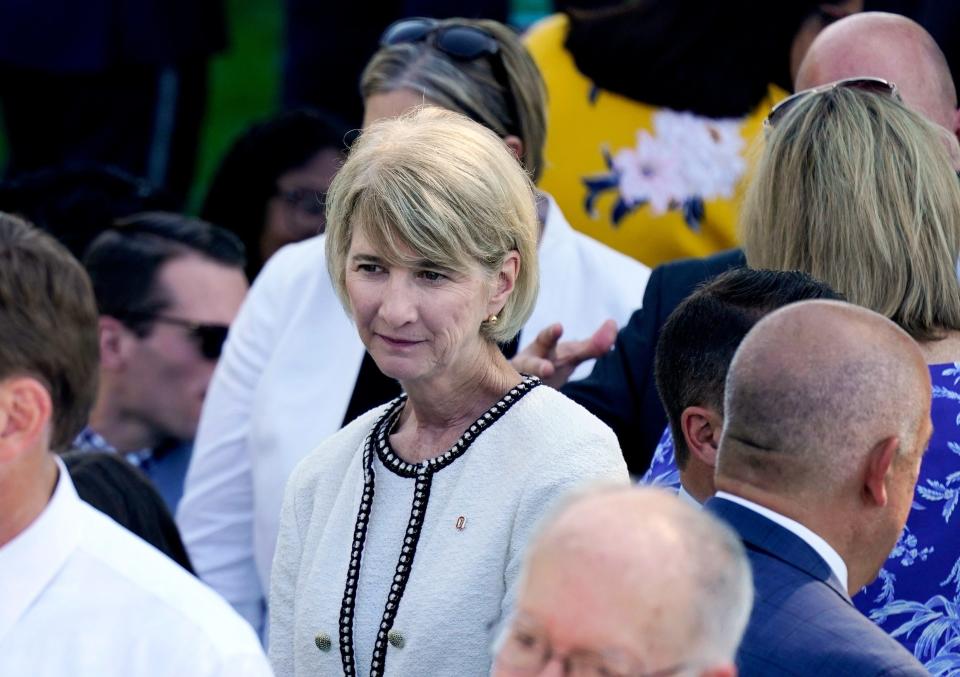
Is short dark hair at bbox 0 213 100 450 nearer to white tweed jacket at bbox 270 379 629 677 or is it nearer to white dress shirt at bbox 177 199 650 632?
white tweed jacket at bbox 270 379 629 677

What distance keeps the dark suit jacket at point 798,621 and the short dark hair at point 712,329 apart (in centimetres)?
37

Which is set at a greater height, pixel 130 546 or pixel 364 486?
pixel 130 546

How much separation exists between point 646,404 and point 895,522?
3.18ft

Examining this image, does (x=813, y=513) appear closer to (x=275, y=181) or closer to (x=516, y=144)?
(x=516, y=144)

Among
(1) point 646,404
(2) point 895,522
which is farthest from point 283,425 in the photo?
(2) point 895,522

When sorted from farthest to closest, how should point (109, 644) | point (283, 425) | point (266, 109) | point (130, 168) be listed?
point (266, 109), point (130, 168), point (283, 425), point (109, 644)

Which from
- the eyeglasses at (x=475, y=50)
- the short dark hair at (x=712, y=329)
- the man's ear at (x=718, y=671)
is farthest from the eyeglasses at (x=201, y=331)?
the man's ear at (x=718, y=671)

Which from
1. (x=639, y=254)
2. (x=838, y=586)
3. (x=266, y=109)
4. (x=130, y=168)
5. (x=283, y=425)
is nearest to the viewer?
(x=838, y=586)

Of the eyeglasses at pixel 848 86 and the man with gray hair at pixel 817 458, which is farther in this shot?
the eyeglasses at pixel 848 86

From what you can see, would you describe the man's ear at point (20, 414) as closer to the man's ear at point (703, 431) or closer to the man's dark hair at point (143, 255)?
the man's ear at point (703, 431)

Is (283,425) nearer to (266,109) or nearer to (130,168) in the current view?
(130,168)

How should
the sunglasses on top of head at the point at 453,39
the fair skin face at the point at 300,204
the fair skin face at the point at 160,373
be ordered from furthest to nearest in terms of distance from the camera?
the fair skin face at the point at 300,204 → the fair skin face at the point at 160,373 → the sunglasses on top of head at the point at 453,39

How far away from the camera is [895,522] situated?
2.32 metres

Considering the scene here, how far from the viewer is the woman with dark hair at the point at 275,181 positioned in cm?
524
